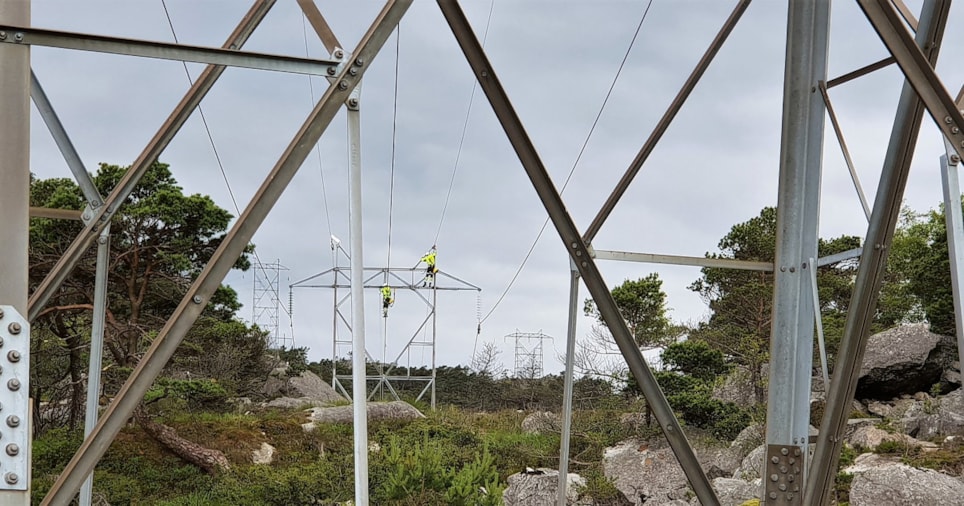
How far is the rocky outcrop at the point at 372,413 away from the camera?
31.9 feet

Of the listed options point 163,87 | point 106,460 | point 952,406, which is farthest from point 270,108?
point 952,406

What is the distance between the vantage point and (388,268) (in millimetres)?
10492

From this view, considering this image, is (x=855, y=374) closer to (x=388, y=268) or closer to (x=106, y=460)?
(x=106, y=460)

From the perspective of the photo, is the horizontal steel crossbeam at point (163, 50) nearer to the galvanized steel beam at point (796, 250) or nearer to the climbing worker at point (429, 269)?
the galvanized steel beam at point (796, 250)

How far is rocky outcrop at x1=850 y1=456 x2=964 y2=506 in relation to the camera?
5480 mm

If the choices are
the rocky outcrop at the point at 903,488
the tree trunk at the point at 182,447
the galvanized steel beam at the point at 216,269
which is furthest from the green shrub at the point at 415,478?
the galvanized steel beam at the point at 216,269

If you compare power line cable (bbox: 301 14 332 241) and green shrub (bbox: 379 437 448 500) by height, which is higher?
power line cable (bbox: 301 14 332 241)

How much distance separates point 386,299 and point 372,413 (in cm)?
140

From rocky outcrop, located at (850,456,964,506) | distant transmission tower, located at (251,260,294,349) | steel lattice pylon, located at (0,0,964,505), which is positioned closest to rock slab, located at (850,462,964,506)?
rocky outcrop, located at (850,456,964,506)

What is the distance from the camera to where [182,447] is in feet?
27.6

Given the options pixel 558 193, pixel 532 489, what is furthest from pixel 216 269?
pixel 532 489

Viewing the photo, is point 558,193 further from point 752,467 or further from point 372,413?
point 372,413

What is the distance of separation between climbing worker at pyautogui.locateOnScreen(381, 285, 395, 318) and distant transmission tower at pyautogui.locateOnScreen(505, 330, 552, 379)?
178cm

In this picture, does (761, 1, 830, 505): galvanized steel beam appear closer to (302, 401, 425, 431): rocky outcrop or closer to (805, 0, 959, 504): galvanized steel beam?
(805, 0, 959, 504): galvanized steel beam
